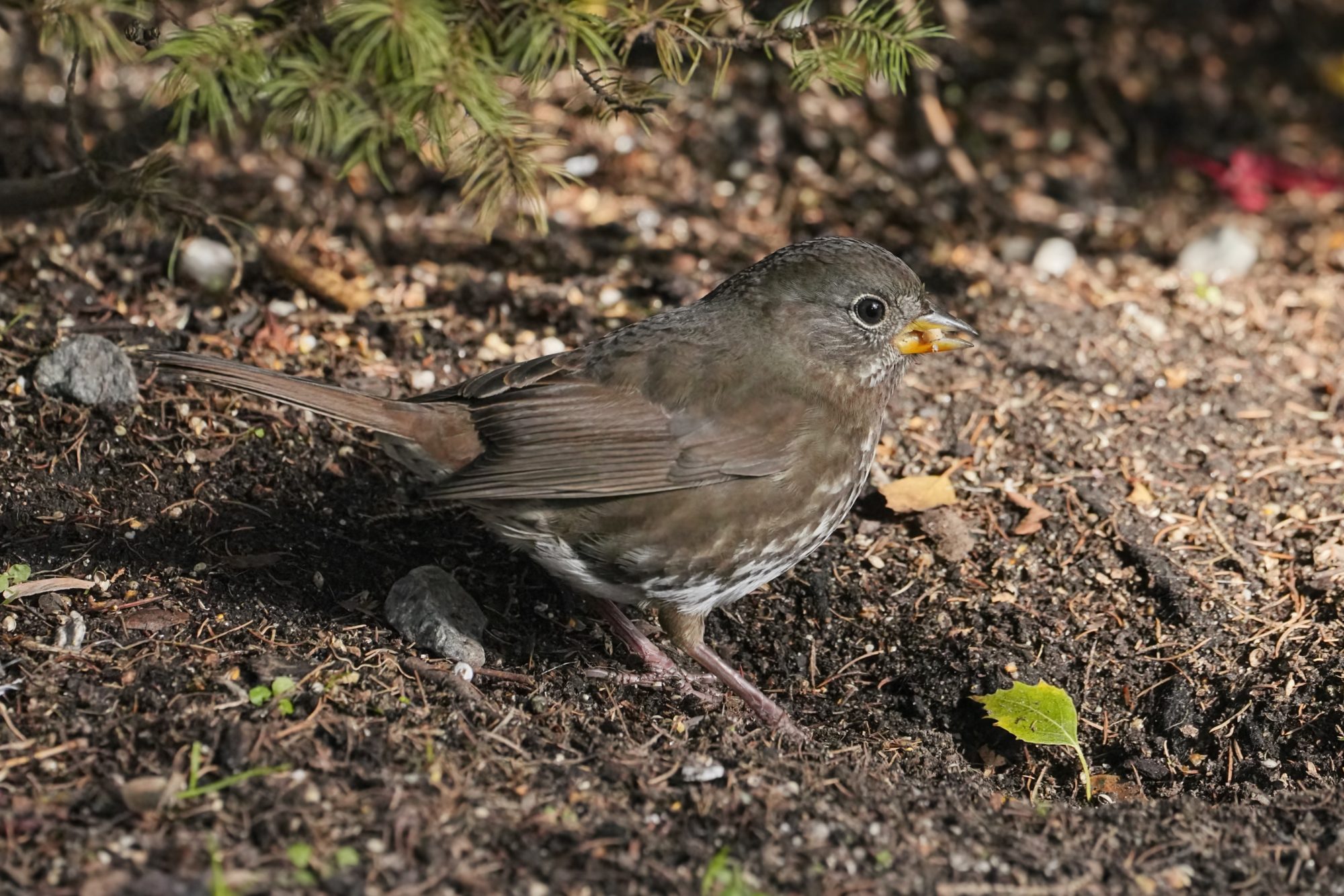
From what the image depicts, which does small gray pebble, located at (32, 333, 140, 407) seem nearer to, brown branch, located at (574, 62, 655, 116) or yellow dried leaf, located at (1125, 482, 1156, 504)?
brown branch, located at (574, 62, 655, 116)

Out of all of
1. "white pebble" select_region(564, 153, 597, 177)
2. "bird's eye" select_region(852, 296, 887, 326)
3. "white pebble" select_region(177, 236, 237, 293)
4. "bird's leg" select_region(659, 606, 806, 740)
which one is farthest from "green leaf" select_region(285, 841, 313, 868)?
"white pebble" select_region(564, 153, 597, 177)

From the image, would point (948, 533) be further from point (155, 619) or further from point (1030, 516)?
point (155, 619)

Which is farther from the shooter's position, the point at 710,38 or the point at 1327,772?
the point at 710,38

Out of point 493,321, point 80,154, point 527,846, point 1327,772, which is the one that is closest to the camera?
point 527,846

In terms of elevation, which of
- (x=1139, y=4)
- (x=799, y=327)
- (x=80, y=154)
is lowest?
(x=80, y=154)

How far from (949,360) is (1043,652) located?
56.1 inches

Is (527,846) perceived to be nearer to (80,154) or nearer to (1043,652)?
(1043,652)

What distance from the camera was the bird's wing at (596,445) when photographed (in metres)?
3.53

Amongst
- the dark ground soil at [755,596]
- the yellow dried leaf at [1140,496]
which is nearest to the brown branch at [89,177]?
the dark ground soil at [755,596]

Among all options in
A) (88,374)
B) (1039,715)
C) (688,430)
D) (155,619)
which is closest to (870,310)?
(688,430)

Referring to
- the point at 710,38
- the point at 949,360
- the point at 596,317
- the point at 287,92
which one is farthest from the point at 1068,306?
the point at 287,92

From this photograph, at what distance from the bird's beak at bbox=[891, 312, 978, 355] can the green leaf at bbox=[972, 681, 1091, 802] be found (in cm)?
94

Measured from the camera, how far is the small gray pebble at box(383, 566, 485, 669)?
363 centimetres

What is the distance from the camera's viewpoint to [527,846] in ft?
9.29
